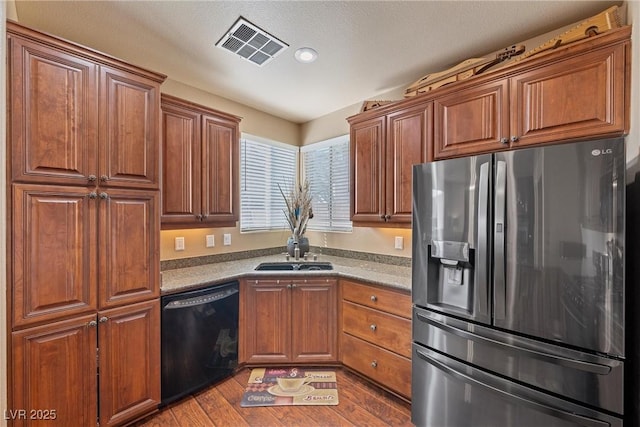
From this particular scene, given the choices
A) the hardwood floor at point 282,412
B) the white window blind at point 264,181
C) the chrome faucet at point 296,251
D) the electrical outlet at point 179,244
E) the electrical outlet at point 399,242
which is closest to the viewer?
the hardwood floor at point 282,412

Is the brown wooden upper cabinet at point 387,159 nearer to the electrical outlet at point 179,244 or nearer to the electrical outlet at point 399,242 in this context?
the electrical outlet at point 399,242

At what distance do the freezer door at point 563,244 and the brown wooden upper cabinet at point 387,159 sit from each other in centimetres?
84

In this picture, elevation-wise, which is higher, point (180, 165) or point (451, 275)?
point (180, 165)

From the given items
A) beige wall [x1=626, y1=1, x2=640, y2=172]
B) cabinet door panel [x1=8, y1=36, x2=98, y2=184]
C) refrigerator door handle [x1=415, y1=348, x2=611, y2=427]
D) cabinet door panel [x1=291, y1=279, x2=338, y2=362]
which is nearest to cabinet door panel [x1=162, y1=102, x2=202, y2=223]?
cabinet door panel [x1=8, y1=36, x2=98, y2=184]

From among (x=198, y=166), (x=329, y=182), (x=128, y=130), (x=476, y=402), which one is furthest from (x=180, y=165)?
(x=476, y=402)

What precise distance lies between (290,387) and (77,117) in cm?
237

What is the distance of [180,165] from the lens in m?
2.33

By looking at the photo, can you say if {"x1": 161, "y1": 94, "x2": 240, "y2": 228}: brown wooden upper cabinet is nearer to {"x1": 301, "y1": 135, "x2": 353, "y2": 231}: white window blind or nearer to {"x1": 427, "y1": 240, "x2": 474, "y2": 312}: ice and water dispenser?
{"x1": 301, "y1": 135, "x2": 353, "y2": 231}: white window blind

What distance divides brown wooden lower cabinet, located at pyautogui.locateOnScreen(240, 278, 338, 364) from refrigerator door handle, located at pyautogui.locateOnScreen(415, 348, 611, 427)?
1021 mm

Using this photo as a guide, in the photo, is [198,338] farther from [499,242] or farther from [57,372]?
[499,242]

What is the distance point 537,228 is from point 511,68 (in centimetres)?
105

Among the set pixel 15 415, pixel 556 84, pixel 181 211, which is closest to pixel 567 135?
pixel 556 84

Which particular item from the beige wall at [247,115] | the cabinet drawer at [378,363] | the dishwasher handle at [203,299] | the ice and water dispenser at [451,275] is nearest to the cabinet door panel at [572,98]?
the ice and water dispenser at [451,275]

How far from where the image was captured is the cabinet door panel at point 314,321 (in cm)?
251
